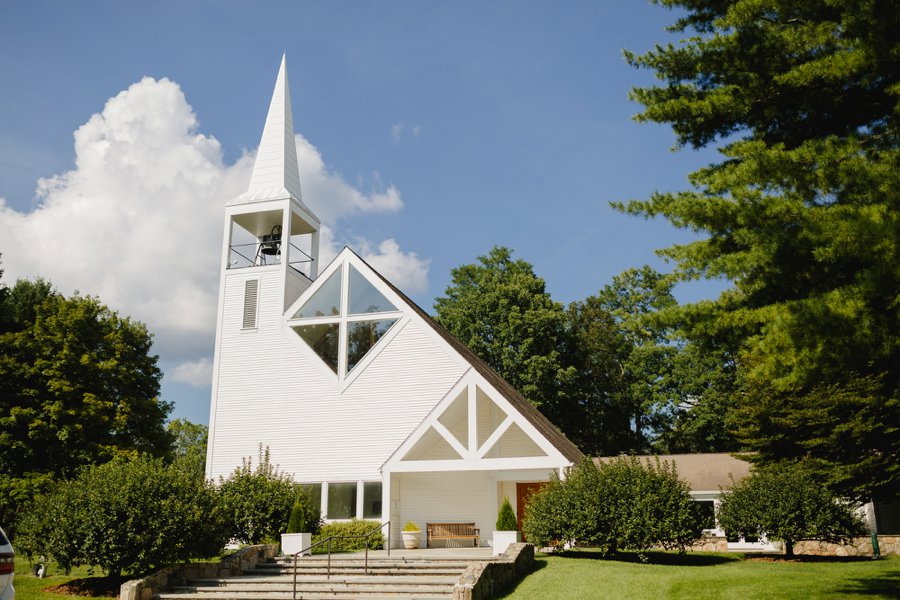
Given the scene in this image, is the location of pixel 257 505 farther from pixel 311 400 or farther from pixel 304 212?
pixel 304 212

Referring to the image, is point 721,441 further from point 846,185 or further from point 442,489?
point 846,185

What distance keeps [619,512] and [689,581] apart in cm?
274

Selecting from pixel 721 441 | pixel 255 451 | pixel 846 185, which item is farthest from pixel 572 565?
pixel 721 441

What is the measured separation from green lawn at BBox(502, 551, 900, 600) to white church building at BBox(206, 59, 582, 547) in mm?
5421

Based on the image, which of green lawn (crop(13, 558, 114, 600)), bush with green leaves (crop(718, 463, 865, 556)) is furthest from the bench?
green lawn (crop(13, 558, 114, 600))

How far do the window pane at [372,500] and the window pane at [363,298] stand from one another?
536cm

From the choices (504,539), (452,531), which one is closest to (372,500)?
(452,531)

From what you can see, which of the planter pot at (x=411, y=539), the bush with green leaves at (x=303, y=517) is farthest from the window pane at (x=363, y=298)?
the planter pot at (x=411, y=539)

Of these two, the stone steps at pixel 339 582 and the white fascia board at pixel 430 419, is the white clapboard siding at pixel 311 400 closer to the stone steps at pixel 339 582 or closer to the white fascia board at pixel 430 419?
the white fascia board at pixel 430 419

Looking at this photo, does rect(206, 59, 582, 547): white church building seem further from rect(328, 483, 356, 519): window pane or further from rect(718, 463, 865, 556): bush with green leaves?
rect(718, 463, 865, 556): bush with green leaves

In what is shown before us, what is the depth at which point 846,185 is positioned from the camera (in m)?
8.62

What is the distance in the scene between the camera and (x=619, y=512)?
15516mm

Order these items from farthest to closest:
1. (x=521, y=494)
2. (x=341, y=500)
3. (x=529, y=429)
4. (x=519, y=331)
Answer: (x=519, y=331)
(x=521, y=494)
(x=341, y=500)
(x=529, y=429)

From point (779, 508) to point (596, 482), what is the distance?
270 inches
